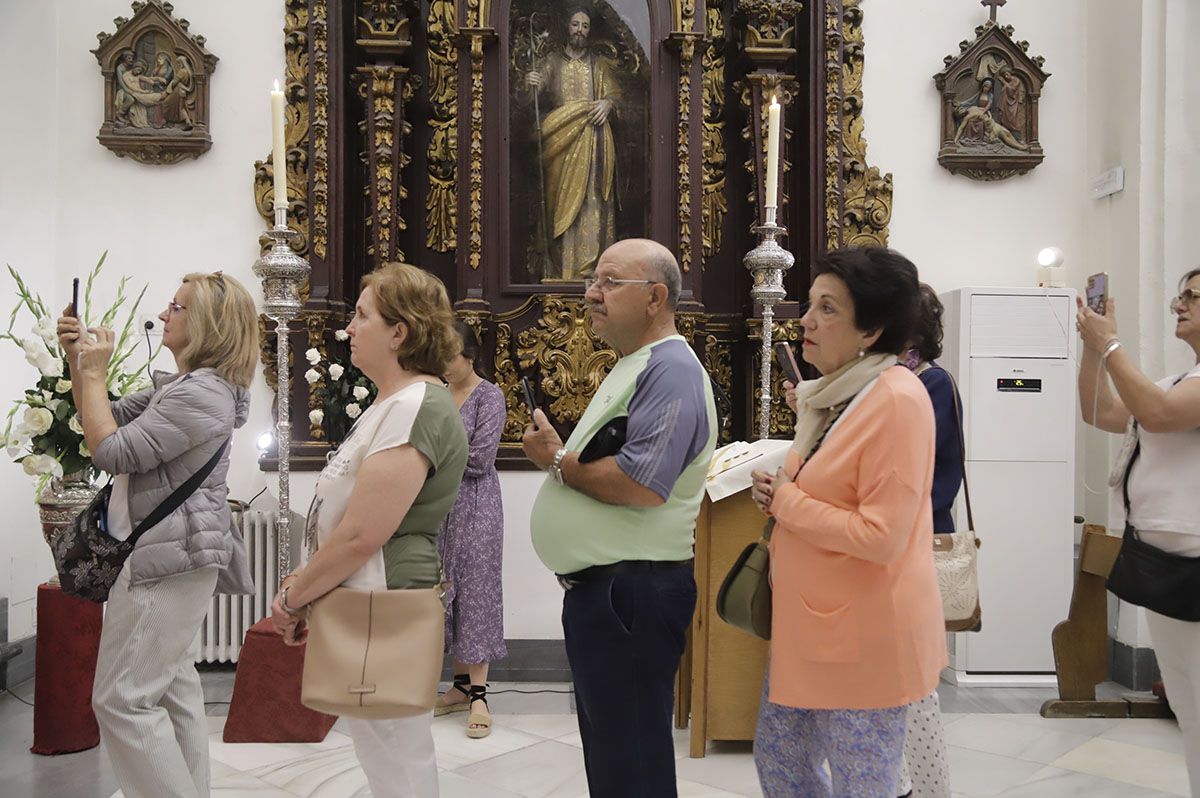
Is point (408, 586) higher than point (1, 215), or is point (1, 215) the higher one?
point (1, 215)

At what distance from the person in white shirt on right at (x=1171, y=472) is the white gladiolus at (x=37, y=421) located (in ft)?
11.0

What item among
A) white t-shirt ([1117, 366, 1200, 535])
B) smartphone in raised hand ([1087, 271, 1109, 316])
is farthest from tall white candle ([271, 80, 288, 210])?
smartphone in raised hand ([1087, 271, 1109, 316])

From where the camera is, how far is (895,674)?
5.84ft

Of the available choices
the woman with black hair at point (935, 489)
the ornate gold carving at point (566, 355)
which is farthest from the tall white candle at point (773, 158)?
the ornate gold carving at point (566, 355)

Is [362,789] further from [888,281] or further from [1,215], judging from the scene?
[1,215]

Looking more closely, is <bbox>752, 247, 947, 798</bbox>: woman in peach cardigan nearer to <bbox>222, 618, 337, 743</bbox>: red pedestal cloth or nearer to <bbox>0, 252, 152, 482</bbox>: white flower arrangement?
<bbox>222, 618, 337, 743</bbox>: red pedestal cloth

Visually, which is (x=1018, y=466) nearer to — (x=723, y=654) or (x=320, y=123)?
(x=723, y=654)

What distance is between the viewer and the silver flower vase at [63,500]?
3465mm

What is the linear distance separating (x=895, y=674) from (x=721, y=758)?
189 centimetres

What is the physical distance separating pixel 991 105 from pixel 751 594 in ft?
13.0

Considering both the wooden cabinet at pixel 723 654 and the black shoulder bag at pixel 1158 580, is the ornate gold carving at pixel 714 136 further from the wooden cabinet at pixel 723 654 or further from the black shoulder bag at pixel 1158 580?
the black shoulder bag at pixel 1158 580

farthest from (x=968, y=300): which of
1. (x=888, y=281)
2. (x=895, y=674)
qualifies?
(x=895, y=674)

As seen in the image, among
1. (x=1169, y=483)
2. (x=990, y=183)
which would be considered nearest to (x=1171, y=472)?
(x=1169, y=483)

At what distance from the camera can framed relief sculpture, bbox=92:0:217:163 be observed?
4.67m
